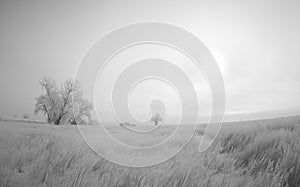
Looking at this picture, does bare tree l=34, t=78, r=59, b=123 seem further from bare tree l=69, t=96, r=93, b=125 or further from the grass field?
the grass field

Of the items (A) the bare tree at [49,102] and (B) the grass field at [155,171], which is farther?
(A) the bare tree at [49,102]

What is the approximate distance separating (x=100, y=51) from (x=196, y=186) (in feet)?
15.7

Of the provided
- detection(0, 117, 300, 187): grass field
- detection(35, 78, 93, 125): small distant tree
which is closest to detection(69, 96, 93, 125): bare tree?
detection(35, 78, 93, 125): small distant tree

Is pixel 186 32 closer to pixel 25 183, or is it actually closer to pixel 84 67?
pixel 84 67

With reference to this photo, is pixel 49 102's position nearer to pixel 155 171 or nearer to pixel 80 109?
pixel 80 109

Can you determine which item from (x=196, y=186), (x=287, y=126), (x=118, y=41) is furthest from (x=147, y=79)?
(x=196, y=186)

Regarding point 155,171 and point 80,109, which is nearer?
point 155,171

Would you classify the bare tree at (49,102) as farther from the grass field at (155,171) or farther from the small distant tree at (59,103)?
the grass field at (155,171)

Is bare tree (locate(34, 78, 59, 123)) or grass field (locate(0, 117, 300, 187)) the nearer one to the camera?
grass field (locate(0, 117, 300, 187))

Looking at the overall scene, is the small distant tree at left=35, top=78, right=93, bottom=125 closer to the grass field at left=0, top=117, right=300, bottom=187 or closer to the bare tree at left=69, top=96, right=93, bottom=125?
the bare tree at left=69, top=96, right=93, bottom=125

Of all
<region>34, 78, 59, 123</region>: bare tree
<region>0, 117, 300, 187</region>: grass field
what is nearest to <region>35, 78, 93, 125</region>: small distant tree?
<region>34, 78, 59, 123</region>: bare tree

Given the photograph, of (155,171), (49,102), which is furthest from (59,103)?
(155,171)

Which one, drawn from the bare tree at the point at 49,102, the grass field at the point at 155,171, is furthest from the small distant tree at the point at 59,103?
the grass field at the point at 155,171

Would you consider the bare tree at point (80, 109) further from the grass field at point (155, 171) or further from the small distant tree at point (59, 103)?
the grass field at point (155, 171)
